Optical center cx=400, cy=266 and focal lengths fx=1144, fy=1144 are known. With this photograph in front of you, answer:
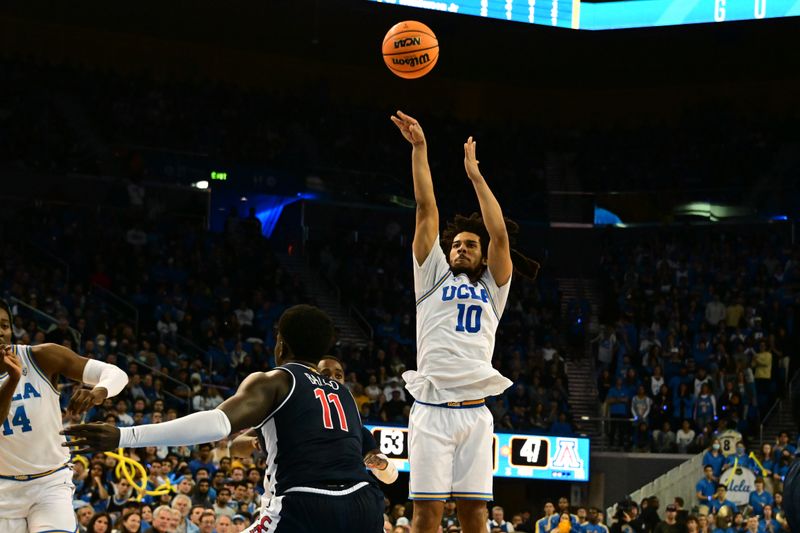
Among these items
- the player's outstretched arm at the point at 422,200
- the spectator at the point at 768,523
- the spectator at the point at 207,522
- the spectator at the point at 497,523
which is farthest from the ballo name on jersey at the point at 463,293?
the spectator at the point at 768,523

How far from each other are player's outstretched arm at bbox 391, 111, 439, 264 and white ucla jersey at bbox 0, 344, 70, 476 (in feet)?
9.07

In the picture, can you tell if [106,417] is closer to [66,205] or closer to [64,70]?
[66,205]

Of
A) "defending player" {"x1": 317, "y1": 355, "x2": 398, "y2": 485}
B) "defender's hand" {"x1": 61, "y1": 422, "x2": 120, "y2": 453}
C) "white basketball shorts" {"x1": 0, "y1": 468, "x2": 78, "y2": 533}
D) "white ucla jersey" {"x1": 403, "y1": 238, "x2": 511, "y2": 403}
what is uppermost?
"white ucla jersey" {"x1": 403, "y1": 238, "x2": 511, "y2": 403}

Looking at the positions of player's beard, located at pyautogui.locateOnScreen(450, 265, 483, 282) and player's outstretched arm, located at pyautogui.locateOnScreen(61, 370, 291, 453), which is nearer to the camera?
player's outstretched arm, located at pyautogui.locateOnScreen(61, 370, 291, 453)

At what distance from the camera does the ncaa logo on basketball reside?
75.4 feet

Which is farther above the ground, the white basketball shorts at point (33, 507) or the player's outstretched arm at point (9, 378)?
the player's outstretched arm at point (9, 378)

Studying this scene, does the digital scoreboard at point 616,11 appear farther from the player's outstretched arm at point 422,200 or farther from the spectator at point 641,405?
the player's outstretched arm at point 422,200

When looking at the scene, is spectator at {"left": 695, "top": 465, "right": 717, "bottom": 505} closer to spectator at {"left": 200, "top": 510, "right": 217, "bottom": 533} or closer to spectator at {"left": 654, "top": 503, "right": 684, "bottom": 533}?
spectator at {"left": 654, "top": 503, "right": 684, "bottom": 533}

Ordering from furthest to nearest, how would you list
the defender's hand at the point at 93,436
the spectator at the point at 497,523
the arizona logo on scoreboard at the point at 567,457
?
the arizona logo on scoreboard at the point at 567,457 < the spectator at the point at 497,523 < the defender's hand at the point at 93,436

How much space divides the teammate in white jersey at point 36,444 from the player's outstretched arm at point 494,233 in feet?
9.06

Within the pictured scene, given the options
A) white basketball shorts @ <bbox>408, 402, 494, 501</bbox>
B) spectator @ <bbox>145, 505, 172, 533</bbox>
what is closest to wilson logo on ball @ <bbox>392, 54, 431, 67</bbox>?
white basketball shorts @ <bbox>408, 402, 494, 501</bbox>

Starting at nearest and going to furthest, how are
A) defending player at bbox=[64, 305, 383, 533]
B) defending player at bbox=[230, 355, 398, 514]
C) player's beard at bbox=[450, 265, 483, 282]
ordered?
defending player at bbox=[64, 305, 383, 533] < defending player at bbox=[230, 355, 398, 514] < player's beard at bbox=[450, 265, 483, 282]

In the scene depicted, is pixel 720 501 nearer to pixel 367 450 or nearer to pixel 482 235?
pixel 482 235

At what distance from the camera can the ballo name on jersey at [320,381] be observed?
5914 mm
